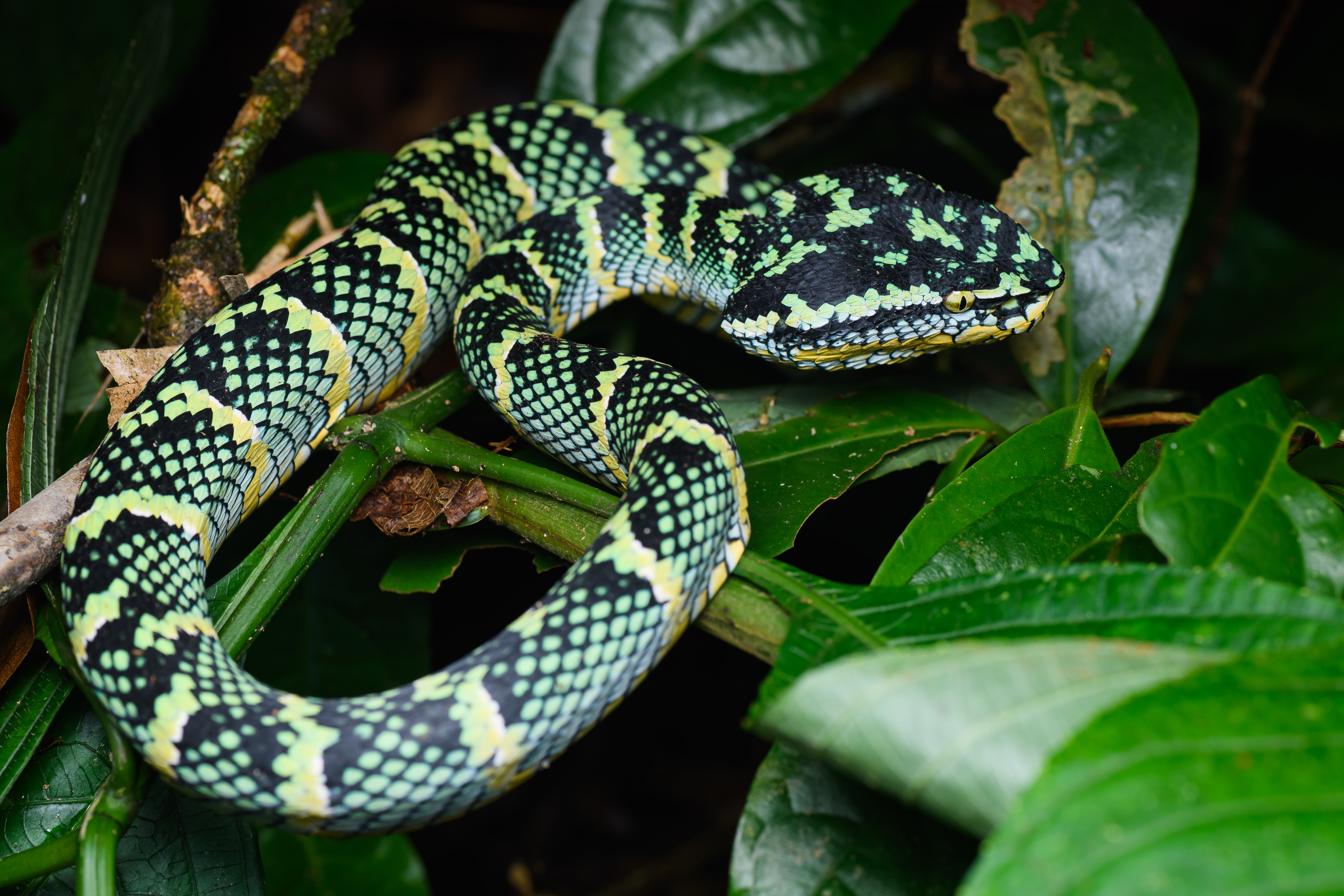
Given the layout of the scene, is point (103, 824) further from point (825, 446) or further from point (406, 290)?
point (825, 446)

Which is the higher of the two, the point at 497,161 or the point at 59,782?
the point at 497,161

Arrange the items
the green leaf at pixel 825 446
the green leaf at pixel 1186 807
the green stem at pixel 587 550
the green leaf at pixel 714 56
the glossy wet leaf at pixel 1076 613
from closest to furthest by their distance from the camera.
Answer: the green leaf at pixel 1186 807, the glossy wet leaf at pixel 1076 613, the green stem at pixel 587 550, the green leaf at pixel 825 446, the green leaf at pixel 714 56

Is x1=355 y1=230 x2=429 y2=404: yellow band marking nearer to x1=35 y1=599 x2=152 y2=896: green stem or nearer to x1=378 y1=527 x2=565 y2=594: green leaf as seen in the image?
x1=378 y1=527 x2=565 y2=594: green leaf

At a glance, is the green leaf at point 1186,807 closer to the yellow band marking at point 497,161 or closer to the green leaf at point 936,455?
the green leaf at point 936,455

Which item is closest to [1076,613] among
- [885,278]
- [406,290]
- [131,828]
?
[885,278]

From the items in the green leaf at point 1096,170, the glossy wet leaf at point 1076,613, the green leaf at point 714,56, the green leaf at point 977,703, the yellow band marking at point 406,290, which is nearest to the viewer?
the green leaf at point 977,703

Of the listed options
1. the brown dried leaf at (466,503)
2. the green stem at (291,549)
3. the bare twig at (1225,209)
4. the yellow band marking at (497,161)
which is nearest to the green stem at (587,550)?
the brown dried leaf at (466,503)
